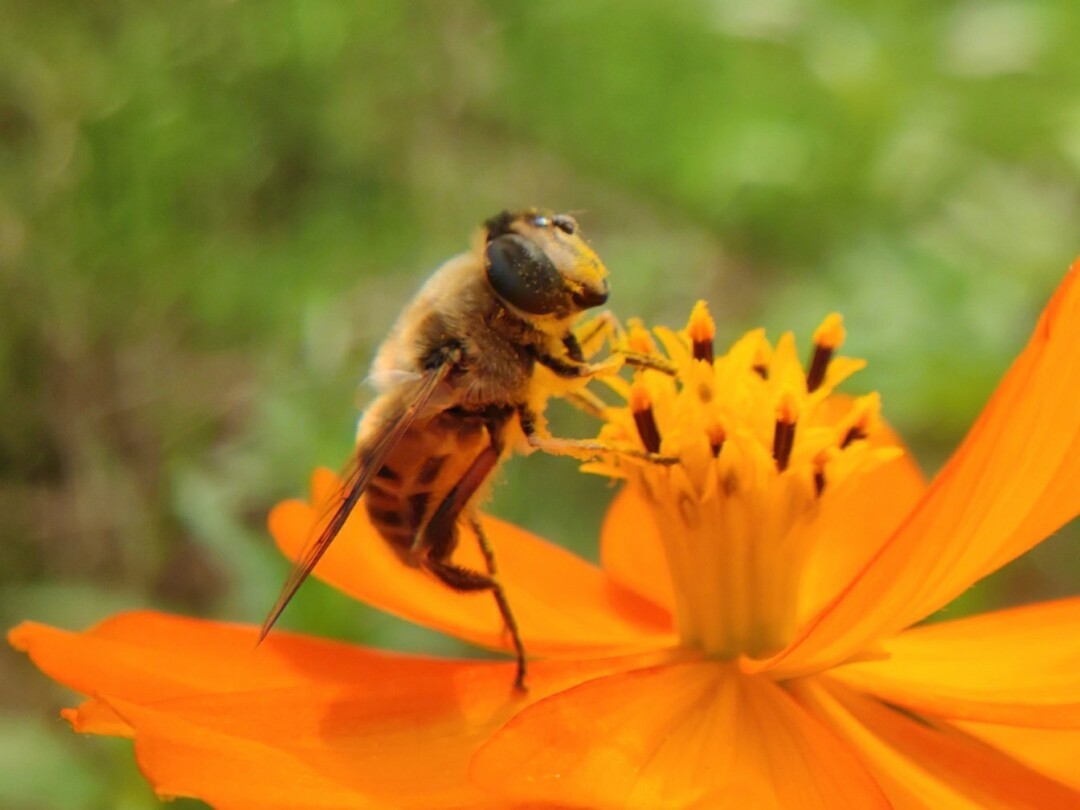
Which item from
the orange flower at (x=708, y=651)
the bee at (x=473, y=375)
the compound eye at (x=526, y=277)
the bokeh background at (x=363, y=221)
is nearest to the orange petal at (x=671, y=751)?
the orange flower at (x=708, y=651)

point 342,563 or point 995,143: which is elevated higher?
point 995,143

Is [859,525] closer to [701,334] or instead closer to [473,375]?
[701,334]

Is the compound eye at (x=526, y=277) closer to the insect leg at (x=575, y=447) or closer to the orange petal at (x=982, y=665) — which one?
the insect leg at (x=575, y=447)

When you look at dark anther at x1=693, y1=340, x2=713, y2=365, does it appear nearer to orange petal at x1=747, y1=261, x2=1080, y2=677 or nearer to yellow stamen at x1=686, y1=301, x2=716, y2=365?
yellow stamen at x1=686, y1=301, x2=716, y2=365

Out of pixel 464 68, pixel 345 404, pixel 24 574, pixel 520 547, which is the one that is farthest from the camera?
pixel 464 68

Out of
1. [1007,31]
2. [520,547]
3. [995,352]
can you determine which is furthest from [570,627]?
[1007,31]

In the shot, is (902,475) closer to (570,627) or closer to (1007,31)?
(570,627)
